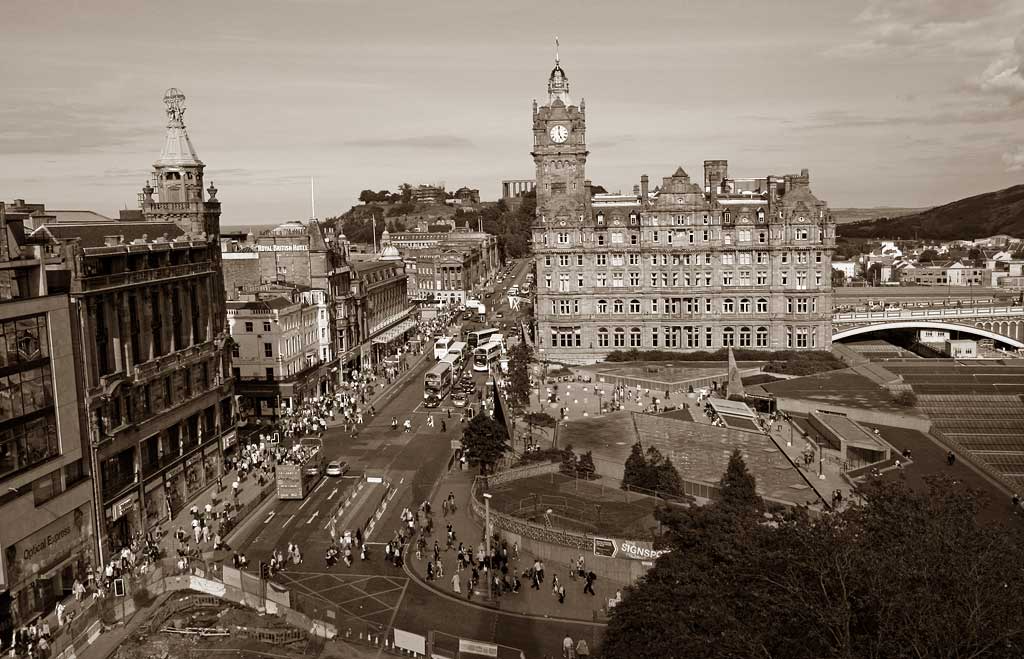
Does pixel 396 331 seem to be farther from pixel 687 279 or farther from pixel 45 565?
pixel 45 565

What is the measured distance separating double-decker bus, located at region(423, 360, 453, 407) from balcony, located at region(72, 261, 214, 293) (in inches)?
1128

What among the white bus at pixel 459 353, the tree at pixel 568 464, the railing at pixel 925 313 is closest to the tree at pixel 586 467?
the tree at pixel 568 464

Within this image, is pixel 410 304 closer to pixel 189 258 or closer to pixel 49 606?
pixel 189 258

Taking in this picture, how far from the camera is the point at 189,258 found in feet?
211

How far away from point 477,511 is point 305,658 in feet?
64.3

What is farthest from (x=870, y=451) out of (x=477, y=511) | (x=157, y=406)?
(x=157, y=406)

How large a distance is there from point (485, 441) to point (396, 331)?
225ft

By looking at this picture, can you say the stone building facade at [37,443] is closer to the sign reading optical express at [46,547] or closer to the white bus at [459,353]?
the sign reading optical express at [46,547]

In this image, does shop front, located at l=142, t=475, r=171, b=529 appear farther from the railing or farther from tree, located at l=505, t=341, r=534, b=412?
the railing

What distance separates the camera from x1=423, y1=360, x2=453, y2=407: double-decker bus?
297ft

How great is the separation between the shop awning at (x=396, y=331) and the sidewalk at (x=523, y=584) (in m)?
64.2

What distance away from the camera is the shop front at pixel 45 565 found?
139ft

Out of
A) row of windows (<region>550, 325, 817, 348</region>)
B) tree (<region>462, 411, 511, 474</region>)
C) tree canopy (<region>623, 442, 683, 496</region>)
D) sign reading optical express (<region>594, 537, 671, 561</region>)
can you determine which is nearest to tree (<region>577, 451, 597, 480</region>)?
tree canopy (<region>623, 442, 683, 496</region>)

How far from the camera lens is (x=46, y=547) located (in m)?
45.0
